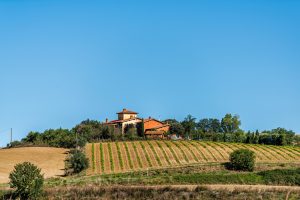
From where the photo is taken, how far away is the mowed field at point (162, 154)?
89219 mm

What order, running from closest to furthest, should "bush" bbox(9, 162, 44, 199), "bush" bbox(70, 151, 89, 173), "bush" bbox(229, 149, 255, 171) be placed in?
1. "bush" bbox(9, 162, 44, 199)
2. "bush" bbox(229, 149, 255, 171)
3. "bush" bbox(70, 151, 89, 173)

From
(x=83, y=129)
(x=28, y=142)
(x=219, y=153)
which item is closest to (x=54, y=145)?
(x=28, y=142)

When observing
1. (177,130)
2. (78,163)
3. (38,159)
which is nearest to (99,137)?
(177,130)

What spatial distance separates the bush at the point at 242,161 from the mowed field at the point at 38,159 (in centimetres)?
2804

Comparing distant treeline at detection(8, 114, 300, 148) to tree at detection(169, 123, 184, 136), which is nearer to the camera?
distant treeline at detection(8, 114, 300, 148)

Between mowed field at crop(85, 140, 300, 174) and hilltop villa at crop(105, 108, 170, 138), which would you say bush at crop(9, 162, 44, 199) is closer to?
mowed field at crop(85, 140, 300, 174)

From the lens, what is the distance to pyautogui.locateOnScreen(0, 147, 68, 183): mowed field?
85.7 meters

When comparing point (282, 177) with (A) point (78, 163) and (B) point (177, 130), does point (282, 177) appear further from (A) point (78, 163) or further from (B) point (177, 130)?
(B) point (177, 130)

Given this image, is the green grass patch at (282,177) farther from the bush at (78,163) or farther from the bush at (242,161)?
the bush at (78,163)

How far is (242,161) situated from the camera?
Answer: 77000 mm

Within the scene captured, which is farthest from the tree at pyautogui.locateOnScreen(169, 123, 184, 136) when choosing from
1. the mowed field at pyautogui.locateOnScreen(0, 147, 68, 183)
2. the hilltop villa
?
the mowed field at pyautogui.locateOnScreen(0, 147, 68, 183)

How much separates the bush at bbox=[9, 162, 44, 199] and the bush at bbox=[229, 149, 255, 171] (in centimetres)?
3446

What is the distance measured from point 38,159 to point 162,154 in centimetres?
2359

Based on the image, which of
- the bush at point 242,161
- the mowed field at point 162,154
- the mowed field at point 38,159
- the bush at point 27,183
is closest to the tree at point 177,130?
the mowed field at point 162,154
